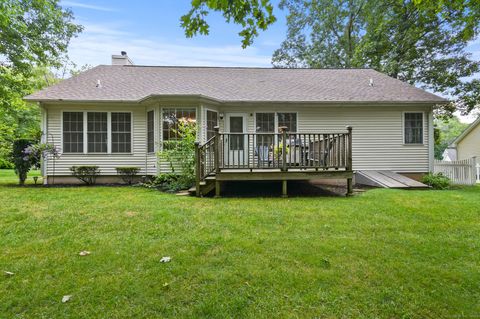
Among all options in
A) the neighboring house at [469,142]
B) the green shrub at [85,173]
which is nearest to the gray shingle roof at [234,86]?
the green shrub at [85,173]

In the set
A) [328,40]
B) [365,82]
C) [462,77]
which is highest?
[328,40]

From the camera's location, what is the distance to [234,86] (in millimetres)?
10812

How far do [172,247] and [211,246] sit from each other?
476 mm

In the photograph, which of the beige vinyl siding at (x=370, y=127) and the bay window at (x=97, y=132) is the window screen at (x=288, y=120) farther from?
the bay window at (x=97, y=132)

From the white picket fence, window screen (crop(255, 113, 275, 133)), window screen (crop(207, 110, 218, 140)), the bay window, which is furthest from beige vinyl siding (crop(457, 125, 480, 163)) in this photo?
the bay window

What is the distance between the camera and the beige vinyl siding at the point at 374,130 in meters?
10.1

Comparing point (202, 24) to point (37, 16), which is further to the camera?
point (37, 16)

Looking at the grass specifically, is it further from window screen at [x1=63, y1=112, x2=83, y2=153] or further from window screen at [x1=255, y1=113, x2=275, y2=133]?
window screen at [x1=255, y1=113, x2=275, y2=133]

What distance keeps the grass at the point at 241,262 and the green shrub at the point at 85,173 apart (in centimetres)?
397

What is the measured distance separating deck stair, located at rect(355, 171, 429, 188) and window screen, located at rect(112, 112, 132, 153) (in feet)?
26.6

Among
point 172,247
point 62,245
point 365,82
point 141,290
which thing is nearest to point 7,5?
point 62,245

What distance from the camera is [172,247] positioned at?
11.1ft

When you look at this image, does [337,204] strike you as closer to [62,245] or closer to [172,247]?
[172,247]

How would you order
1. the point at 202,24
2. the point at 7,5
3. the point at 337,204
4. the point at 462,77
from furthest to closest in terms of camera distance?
the point at 462,77, the point at 7,5, the point at 337,204, the point at 202,24
